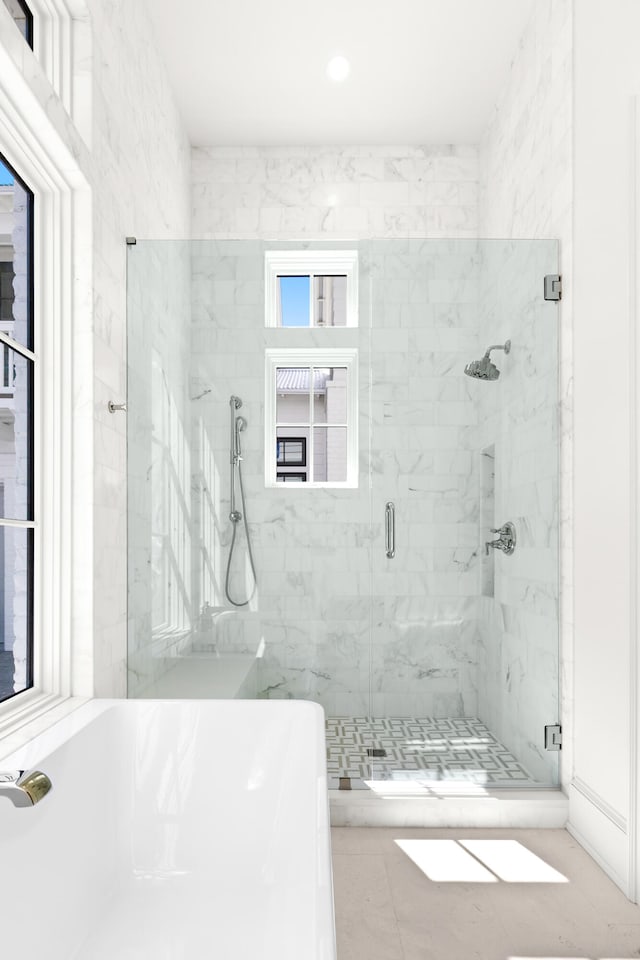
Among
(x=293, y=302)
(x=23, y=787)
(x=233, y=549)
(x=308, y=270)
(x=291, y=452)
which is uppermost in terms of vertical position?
(x=308, y=270)

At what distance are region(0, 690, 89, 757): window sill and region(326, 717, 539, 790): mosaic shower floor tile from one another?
105 cm

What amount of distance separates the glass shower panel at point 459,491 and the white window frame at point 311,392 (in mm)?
82

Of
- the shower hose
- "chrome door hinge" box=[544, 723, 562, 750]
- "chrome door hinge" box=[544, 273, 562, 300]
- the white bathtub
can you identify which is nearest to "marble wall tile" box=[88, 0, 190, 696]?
the shower hose

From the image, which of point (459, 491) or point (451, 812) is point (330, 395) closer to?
point (459, 491)

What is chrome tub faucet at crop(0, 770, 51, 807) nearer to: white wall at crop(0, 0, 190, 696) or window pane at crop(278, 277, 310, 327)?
white wall at crop(0, 0, 190, 696)

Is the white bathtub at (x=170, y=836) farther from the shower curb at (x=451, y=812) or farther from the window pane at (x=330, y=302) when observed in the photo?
the window pane at (x=330, y=302)

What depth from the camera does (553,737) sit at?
8.79 feet

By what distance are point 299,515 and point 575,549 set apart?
1.02 m

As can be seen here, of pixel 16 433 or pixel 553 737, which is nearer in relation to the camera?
pixel 16 433

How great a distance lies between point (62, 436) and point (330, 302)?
4.19ft

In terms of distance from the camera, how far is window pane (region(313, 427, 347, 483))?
9.37ft

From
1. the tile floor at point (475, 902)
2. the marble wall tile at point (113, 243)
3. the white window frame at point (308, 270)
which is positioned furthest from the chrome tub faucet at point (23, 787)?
the white window frame at point (308, 270)

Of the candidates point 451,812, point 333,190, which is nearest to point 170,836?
point 451,812

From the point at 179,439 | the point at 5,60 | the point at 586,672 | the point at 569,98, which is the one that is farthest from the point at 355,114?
the point at 586,672
